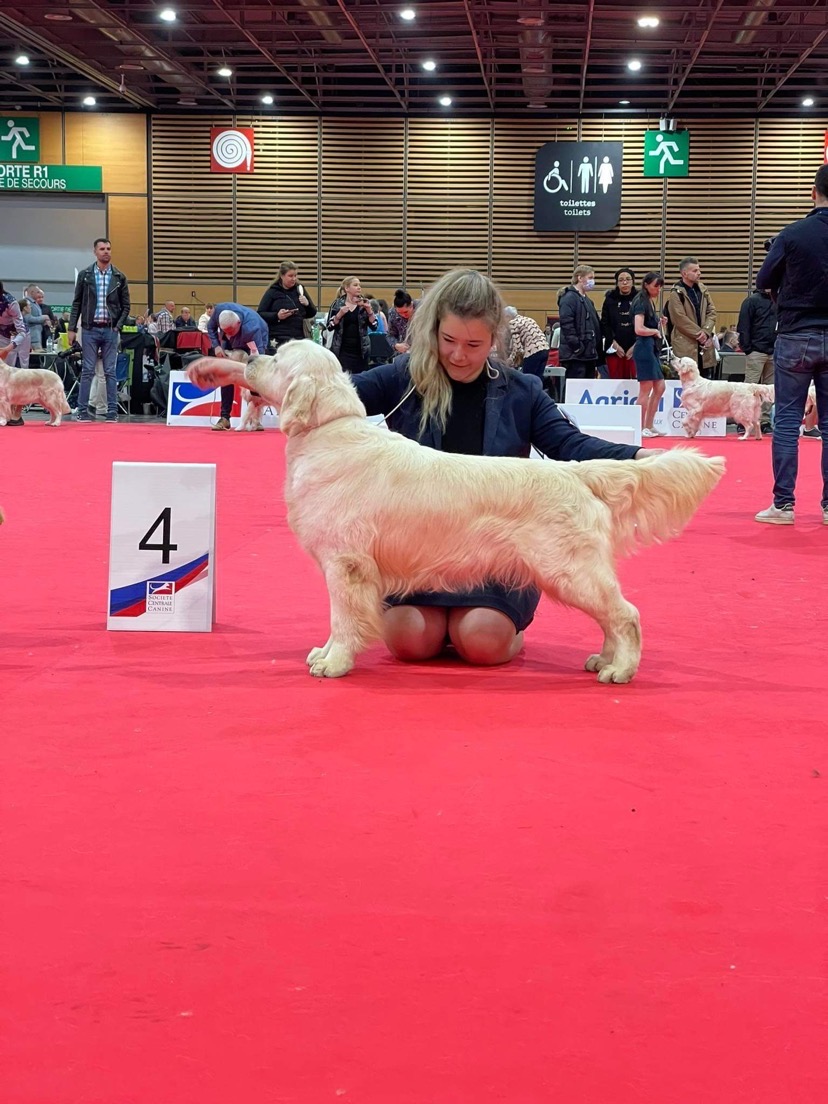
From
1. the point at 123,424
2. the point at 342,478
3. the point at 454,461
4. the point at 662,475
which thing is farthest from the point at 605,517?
the point at 123,424

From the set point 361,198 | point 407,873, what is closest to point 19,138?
point 361,198

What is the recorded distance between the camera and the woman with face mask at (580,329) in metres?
13.1

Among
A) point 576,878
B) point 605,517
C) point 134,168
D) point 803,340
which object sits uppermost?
point 134,168

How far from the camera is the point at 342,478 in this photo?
3346 mm

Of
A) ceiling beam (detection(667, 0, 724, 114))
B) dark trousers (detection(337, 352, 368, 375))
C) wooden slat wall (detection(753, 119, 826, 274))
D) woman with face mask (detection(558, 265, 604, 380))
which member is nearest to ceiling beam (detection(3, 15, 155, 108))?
dark trousers (detection(337, 352, 368, 375))

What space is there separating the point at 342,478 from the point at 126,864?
1563 mm

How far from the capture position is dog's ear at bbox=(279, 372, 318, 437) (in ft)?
11.0

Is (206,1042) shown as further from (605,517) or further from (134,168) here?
(134,168)

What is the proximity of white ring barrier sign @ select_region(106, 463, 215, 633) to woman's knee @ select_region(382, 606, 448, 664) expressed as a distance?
0.66m

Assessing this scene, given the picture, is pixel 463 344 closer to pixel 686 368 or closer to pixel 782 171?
pixel 686 368

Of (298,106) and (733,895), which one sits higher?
(298,106)

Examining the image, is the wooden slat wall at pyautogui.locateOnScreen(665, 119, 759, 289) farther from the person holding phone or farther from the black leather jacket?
the black leather jacket

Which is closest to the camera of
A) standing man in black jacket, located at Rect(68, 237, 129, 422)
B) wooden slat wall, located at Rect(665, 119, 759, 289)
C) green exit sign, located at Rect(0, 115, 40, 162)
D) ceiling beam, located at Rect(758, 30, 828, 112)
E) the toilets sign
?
standing man in black jacket, located at Rect(68, 237, 129, 422)

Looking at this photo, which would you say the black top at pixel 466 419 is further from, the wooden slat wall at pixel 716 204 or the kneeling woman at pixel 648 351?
the wooden slat wall at pixel 716 204
